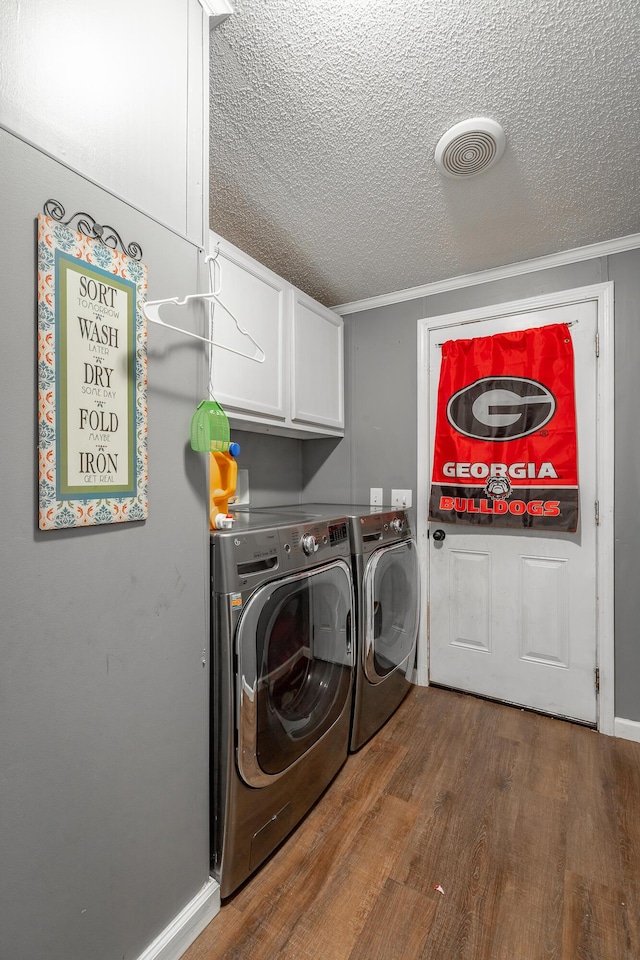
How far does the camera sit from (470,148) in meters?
A: 1.48

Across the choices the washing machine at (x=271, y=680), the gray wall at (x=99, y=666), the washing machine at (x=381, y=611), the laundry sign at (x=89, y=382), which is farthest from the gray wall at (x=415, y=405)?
the laundry sign at (x=89, y=382)

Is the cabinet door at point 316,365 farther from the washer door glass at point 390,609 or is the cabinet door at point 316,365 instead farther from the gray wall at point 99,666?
the gray wall at point 99,666

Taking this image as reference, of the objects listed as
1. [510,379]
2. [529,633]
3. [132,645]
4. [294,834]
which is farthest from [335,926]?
[510,379]

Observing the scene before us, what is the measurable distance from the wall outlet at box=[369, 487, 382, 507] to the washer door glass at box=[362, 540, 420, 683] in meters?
Result: 0.34

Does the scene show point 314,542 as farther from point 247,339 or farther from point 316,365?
point 316,365

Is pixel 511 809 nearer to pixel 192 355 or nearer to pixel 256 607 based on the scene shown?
pixel 256 607

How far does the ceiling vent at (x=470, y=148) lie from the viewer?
1.39 meters

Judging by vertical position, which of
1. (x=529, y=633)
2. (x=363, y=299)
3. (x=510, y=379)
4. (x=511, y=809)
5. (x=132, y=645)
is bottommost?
(x=511, y=809)

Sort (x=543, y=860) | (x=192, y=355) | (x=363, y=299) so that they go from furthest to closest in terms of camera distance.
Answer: (x=363, y=299) < (x=543, y=860) < (x=192, y=355)

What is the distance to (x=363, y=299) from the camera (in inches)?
107

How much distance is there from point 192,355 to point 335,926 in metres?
1.62

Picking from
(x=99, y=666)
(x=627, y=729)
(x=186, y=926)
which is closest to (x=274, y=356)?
(x=99, y=666)

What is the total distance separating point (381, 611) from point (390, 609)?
0.12 metres

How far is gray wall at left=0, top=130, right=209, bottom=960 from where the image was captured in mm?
773
